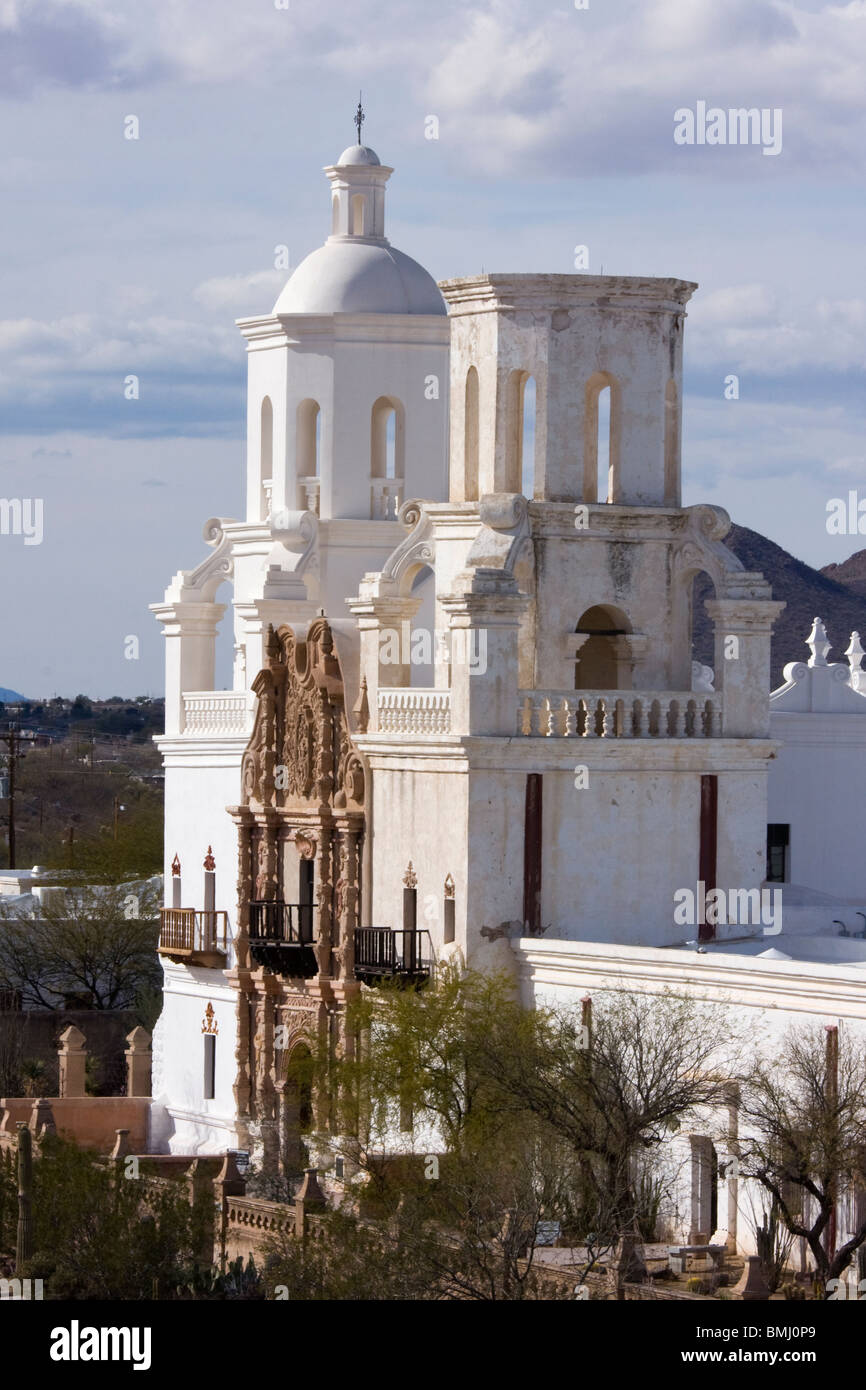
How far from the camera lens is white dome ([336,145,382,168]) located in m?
61.8

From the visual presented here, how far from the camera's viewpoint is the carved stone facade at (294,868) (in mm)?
53062

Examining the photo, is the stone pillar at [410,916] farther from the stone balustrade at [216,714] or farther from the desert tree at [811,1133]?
the desert tree at [811,1133]

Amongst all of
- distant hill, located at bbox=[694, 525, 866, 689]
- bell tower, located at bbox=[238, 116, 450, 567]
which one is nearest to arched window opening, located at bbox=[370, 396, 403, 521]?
bell tower, located at bbox=[238, 116, 450, 567]

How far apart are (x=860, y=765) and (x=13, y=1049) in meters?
19.1

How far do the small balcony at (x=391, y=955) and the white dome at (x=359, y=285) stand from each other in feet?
41.9

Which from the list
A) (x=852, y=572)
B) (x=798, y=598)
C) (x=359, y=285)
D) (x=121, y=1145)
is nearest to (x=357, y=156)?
(x=359, y=285)

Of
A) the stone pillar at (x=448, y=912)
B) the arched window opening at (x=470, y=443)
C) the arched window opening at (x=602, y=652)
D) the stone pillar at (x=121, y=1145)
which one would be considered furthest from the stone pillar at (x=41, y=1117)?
the arched window opening at (x=470, y=443)

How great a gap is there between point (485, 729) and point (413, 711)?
2.09 m

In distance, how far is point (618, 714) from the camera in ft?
168

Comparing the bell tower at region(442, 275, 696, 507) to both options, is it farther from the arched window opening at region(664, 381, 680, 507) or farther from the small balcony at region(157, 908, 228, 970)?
the small balcony at region(157, 908, 228, 970)

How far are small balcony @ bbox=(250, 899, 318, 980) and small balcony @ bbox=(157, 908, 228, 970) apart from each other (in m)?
1.98

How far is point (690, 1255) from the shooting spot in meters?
43.5

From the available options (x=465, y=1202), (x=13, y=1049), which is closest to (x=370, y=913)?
(x=465, y=1202)
